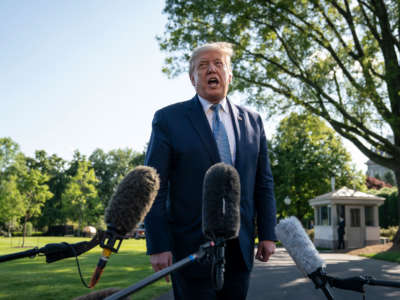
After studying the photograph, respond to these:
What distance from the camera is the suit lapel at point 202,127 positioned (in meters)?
2.80

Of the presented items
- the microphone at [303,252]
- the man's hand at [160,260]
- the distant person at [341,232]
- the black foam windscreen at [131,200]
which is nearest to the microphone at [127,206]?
the black foam windscreen at [131,200]

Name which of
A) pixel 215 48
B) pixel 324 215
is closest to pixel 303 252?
pixel 215 48

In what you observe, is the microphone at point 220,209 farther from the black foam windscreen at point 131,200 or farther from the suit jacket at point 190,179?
the suit jacket at point 190,179

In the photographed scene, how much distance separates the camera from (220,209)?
1.40 metres

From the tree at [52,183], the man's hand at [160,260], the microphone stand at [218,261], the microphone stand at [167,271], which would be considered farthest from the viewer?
the tree at [52,183]

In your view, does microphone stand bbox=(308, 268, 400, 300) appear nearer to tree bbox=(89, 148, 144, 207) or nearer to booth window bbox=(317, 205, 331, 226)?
booth window bbox=(317, 205, 331, 226)

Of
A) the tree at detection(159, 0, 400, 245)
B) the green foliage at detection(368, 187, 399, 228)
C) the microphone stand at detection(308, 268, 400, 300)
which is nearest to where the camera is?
the microphone stand at detection(308, 268, 400, 300)

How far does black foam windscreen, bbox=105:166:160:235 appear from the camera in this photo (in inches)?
49.8

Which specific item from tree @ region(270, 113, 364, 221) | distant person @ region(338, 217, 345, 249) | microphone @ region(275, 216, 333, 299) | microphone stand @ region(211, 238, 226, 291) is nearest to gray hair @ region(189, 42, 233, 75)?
microphone @ region(275, 216, 333, 299)

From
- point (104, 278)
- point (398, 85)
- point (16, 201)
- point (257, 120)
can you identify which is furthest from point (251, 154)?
point (16, 201)

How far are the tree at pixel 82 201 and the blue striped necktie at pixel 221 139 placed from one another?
164 feet

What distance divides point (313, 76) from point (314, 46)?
1429 mm

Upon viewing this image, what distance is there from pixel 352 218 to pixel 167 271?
3030cm

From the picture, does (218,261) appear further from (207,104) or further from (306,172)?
(306,172)
